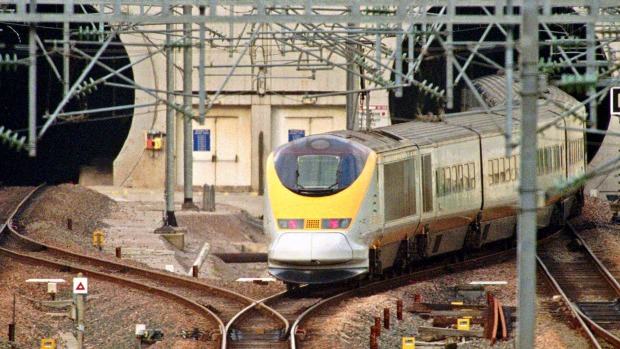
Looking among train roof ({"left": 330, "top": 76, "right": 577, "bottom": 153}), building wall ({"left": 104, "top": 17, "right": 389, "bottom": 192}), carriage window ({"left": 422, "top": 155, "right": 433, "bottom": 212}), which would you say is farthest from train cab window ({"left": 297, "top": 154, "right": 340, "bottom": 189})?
building wall ({"left": 104, "top": 17, "right": 389, "bottom": 192})

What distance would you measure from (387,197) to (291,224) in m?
1.96

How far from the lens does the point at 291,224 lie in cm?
1905

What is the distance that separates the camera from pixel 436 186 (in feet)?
72.4

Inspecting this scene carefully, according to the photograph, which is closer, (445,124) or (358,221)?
(358,221)

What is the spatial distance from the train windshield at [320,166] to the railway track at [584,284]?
3864 mm

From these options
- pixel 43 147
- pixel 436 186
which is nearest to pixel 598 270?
pixel 436 186

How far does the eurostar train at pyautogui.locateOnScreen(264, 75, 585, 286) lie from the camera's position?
18.9 metres

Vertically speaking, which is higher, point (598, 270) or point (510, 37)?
point (510, 37)

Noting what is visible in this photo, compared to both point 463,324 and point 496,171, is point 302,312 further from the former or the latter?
point 496,171

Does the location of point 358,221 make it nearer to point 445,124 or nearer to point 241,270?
point 445,124

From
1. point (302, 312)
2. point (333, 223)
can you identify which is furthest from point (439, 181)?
point (302, 312)

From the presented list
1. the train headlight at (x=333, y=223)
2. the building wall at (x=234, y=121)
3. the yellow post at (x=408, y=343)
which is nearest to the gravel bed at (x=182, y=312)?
the yellow post at (x=408, y=343)

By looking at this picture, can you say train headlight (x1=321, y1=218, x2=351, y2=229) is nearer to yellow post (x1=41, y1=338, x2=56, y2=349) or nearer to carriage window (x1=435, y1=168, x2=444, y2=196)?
carriage window (x1=435, y1=168, x2=444, y2=196)

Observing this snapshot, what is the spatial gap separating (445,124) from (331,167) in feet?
18.1
